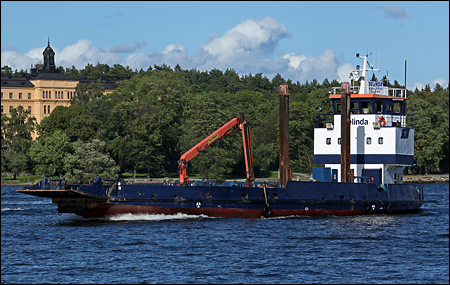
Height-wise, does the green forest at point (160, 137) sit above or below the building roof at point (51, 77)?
below

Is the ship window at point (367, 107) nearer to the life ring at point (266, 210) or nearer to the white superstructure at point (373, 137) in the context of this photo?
the white superstructure at point (373, 137)

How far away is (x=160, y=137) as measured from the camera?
342 ft

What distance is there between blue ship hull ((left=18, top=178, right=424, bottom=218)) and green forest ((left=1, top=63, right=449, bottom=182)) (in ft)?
159

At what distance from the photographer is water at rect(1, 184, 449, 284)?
27.3 m

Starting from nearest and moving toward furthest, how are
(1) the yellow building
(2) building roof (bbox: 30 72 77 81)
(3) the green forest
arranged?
(3) the green forest → (1) the yellow building → (2) building roof (bbox: 30 72 77 81)

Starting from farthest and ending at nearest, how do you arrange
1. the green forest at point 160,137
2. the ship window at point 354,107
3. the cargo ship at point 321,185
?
the green forest at point 160,137
the ship window at point 354,107
the cargo ship at point 321,185

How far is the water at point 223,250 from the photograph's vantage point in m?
27.3

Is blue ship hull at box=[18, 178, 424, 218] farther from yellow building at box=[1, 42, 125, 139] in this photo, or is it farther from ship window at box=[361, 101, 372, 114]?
yellow building at box=[1, 42, 125, 139]

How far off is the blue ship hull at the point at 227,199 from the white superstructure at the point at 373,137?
74.3 inches

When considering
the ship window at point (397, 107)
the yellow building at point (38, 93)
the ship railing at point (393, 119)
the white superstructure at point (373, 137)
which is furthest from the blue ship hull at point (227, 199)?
the yellow building at point (38, 93)

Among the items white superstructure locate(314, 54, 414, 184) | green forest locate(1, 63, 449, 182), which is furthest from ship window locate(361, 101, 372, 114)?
green forest locate(1, 63, 449, 182)

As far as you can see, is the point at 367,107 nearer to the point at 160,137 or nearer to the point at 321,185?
the point at 321,185

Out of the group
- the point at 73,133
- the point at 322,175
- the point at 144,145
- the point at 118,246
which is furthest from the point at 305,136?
the point at 118,246

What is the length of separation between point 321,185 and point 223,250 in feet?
44.9
